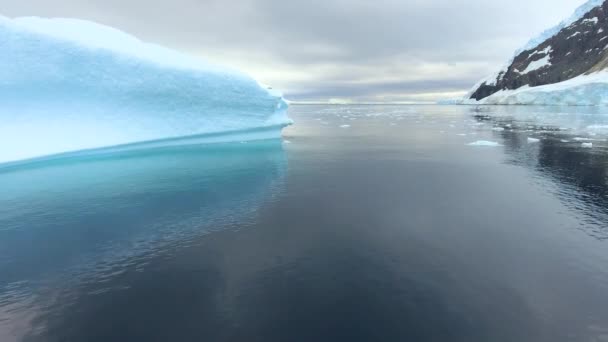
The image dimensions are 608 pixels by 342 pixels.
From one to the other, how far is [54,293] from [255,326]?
184 inches

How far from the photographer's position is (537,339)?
5.13m

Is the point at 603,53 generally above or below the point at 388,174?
above

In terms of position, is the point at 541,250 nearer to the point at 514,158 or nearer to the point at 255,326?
the point at 255,326

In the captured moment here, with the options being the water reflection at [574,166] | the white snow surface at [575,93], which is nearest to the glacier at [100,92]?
the water reflection at [574,166]

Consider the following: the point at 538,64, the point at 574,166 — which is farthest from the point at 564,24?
the point at 574,166

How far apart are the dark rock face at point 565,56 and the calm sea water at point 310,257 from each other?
114 metres

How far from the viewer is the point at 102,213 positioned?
38.3ft

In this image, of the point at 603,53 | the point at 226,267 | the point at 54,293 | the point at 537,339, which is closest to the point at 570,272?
the point at 537,339

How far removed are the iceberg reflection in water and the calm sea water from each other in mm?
68

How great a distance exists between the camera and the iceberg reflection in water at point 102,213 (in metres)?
7.38

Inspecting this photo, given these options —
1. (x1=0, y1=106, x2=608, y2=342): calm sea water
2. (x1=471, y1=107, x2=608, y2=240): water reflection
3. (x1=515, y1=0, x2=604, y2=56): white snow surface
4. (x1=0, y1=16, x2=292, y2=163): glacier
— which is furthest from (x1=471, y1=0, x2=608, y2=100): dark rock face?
(x1=0, y1=106, x2=608, y2=342): calm sea water

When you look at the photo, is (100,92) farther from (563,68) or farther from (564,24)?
(564,24)

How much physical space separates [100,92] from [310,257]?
70.3ft

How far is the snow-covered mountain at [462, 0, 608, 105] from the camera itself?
265ft
